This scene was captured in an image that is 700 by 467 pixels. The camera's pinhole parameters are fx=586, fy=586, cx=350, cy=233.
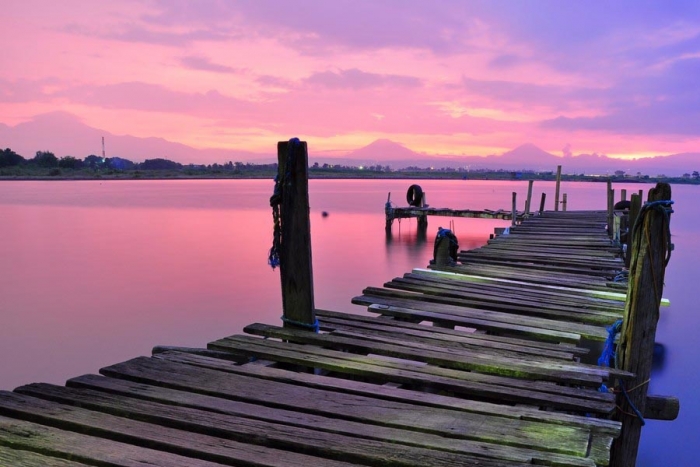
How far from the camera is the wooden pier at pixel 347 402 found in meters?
3.01

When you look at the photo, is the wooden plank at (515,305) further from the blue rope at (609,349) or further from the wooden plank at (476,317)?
the blue rope at (609,349)

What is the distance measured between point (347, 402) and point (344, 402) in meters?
0.02

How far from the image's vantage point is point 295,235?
5281 mm

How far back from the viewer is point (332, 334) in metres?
5.38

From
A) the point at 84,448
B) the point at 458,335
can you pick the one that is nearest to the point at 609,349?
the point at 458,335

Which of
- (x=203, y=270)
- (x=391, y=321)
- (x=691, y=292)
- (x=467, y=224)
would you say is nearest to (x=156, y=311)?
(x=203, y=270)

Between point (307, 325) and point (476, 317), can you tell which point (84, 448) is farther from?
point (476, 317)

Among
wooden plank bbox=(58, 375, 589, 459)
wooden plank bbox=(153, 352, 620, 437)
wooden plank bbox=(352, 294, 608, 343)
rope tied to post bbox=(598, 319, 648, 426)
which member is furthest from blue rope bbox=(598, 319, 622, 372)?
wooden plank bbox=(58, 375, 589, 459)

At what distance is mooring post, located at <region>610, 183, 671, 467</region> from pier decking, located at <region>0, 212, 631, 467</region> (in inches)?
7.3

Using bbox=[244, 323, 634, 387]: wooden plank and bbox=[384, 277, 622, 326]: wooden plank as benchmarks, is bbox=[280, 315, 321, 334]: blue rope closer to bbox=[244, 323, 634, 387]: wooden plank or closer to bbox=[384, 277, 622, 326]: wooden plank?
bbox=[244, 323, 634, 387]: wooden plank

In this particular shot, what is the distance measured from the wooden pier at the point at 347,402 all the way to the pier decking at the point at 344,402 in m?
0.01

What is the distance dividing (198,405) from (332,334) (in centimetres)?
193

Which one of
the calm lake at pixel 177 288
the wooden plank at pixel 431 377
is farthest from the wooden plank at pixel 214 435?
the calm lake at pixel 177 288

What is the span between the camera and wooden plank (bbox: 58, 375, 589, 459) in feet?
10.2
